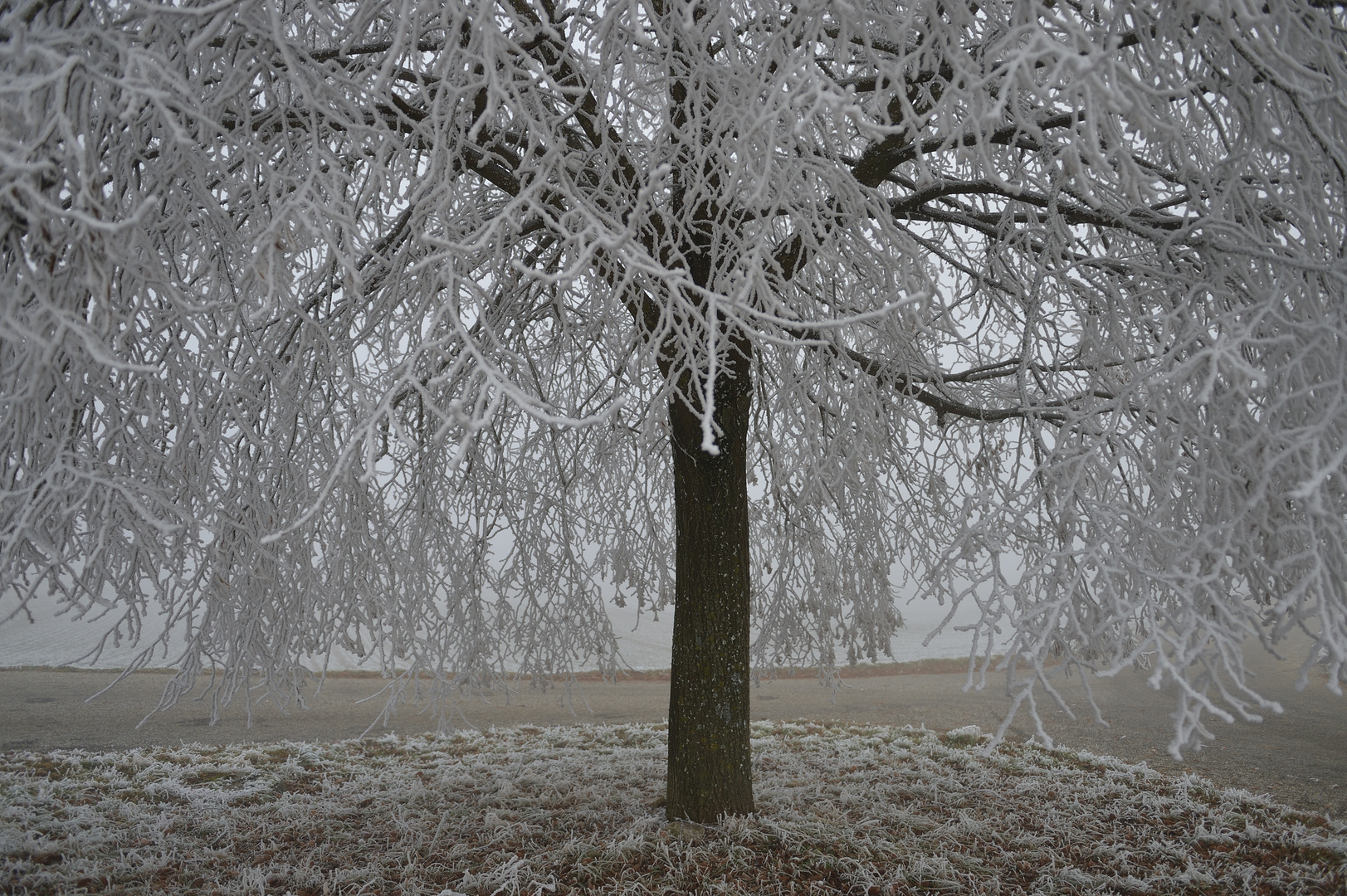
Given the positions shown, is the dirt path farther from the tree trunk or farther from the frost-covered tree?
the frost-covered tree

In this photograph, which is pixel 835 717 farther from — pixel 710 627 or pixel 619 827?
pixel 710 627

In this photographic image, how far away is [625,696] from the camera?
1038 cm

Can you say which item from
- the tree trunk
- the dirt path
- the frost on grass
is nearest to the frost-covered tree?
the tree trunk

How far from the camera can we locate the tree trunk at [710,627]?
4.38 metres


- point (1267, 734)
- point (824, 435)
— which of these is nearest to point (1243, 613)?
point (824, 435)

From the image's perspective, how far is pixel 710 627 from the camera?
4395mm

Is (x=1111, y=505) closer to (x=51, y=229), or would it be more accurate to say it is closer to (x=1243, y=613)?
(x=1243, y=613)

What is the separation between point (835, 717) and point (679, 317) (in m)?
6.45

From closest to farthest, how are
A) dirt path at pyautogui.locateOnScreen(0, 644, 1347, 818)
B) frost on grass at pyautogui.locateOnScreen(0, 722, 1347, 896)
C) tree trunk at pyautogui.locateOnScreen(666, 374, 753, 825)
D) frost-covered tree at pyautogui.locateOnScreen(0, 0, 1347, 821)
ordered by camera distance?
1. frost-covered tree at pyautogui.locateOnScreen(0, 0, 1347, 821)
2. frost on grass at pyautogui.locateOnScreen(0, 722, 1347, 896)
3. tree trunk at pyautogui.locateOnScreen(666, 374, 753, 825)
4. dirt path at pyautogui.locateOnScreen(0, 644, 1347, 818)

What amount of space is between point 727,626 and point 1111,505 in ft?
7.51

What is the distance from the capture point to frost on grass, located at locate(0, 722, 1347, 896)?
4051 mm

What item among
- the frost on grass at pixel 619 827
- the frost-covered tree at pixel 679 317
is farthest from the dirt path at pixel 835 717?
the frost-covered tree at pixel 679 317

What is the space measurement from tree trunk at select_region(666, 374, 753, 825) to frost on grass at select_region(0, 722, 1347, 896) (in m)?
0.25

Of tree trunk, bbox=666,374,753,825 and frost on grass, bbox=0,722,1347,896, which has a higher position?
tree trunk, bbox=666,374,753,825
